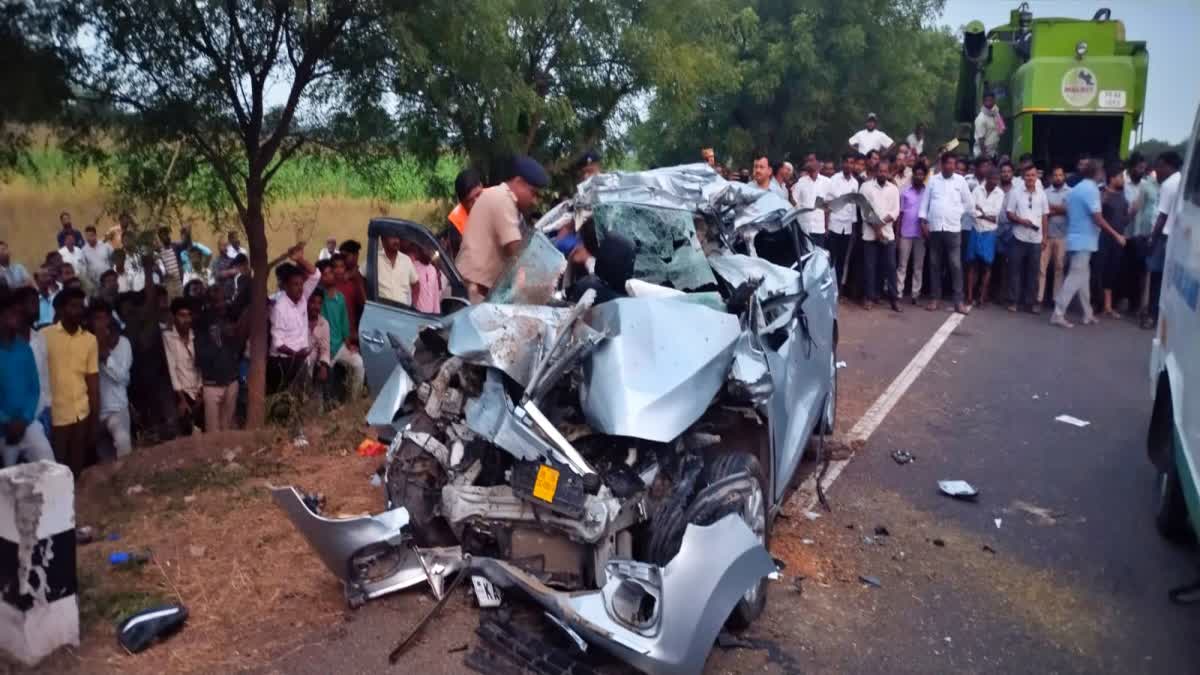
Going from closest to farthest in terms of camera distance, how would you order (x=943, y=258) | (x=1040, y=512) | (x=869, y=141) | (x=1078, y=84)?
1. (x=1040, y=512)
2. (x=943, y=258)
3. (x=1078, y=84)
4. (x=869, y=141)

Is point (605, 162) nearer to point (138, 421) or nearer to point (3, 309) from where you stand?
point (138, 421)

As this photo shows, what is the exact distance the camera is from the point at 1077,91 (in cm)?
1432

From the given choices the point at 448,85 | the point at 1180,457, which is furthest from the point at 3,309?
the point at 1180,457

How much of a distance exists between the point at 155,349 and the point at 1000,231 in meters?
10.3

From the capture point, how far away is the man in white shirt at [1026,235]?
1305 cm

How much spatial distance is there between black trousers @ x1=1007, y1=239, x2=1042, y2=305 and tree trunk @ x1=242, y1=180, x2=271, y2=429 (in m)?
9.52

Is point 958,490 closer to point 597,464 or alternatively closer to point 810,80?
point 597,464

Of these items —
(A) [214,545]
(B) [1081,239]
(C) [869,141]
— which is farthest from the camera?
(C) [869,141]

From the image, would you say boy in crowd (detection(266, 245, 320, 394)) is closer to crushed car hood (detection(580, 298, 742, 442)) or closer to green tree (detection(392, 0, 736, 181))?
green tree (detection(392, 0, 736, 181))

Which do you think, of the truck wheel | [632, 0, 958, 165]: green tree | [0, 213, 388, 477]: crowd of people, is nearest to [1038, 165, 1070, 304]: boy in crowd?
the truck wheel

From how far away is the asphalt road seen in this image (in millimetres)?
4746

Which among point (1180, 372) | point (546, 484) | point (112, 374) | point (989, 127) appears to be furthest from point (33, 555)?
point (989, 127)

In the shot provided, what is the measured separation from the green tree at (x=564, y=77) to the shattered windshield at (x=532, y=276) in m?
2.90

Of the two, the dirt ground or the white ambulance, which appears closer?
the dirt ground
